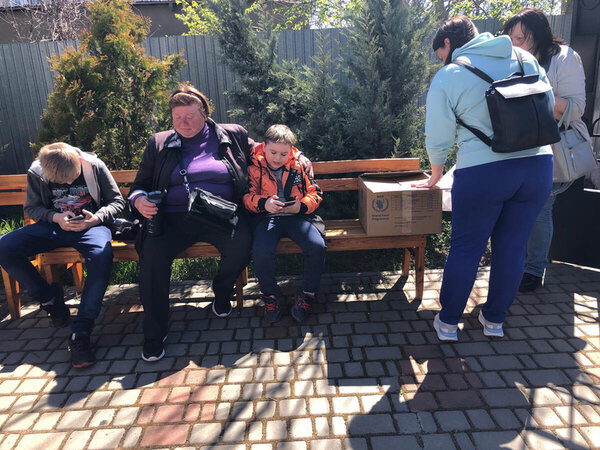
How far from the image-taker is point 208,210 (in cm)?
317

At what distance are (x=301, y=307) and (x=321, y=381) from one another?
763mm

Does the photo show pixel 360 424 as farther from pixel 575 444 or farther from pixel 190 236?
pixel 190 236

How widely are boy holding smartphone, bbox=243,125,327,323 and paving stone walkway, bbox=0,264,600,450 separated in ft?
0.85

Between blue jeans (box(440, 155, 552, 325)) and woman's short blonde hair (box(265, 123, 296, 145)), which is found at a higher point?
woman's short blonde hair (box(265, 123, 296, 145))

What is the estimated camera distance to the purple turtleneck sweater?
11.0 feet

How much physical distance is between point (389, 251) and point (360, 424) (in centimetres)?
248

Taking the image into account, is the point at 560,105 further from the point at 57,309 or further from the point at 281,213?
the point at 57,309

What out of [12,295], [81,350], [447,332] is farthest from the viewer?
[12,295]

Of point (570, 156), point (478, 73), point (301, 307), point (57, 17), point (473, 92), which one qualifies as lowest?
point (301, 307)

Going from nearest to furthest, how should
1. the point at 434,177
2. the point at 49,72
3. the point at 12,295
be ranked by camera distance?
the point at 434,177 → the point at 12,295 → the point at 49,72

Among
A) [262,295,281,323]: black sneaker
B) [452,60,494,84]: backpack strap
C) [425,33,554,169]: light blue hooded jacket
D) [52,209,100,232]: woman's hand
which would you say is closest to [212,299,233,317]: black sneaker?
[262,295,281,323]: black sneaker

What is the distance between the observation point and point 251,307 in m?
3.73

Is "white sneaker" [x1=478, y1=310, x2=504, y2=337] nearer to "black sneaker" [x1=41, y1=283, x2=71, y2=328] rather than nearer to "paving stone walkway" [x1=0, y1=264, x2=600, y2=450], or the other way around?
"paving stone walkway" [x1=0, y1=264, x2=600, y2=450]

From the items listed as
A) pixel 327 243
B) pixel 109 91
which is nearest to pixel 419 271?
pixel 327 243
